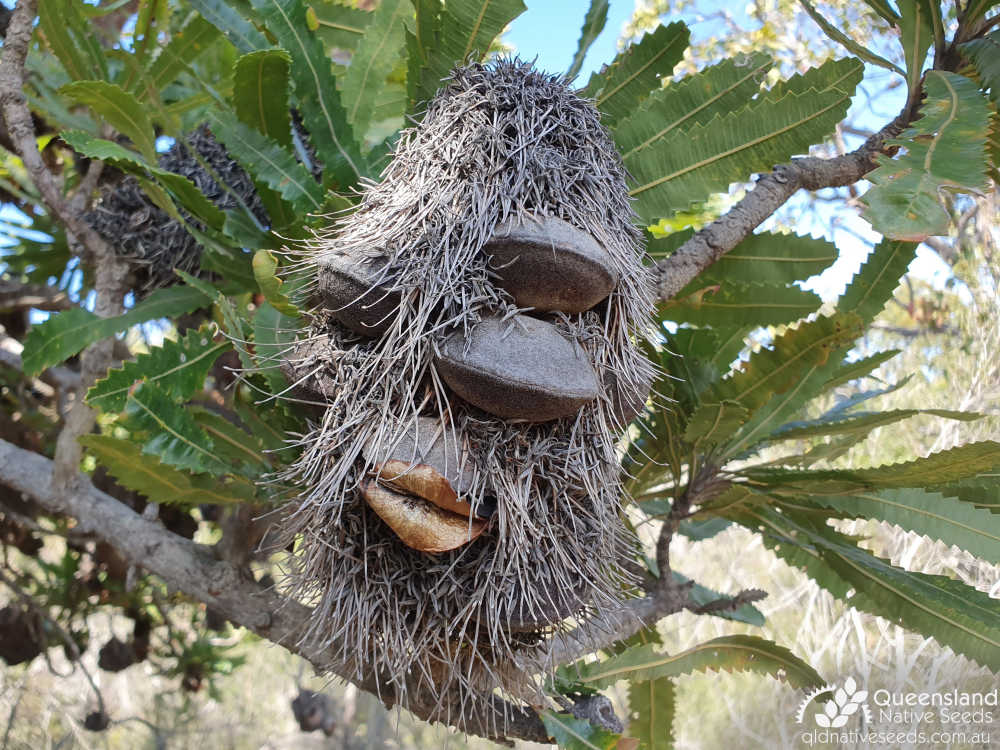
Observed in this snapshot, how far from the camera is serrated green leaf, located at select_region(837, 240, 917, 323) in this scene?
1276 millimetres

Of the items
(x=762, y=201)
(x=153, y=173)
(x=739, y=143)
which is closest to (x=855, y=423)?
(x=762, y=201)

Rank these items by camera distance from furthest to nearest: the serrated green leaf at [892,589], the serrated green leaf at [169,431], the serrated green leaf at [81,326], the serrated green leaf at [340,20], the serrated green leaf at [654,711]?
the serrated green leaf at [340,20] < the serrated green leaf at [654,711] < the serrated green leaf at [81,326] < the serrated green leaf at [892,589] < the serrated green leaf at [169,431]

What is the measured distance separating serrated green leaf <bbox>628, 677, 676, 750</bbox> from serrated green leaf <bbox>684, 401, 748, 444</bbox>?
57 centimetres

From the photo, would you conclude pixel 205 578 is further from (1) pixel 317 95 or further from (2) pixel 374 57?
(2) pixel 374 57

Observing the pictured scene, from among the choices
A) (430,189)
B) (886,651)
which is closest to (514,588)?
(430,189)

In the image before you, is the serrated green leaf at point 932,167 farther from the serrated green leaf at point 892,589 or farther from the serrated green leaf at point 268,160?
the serrated green leaf at point 268,160

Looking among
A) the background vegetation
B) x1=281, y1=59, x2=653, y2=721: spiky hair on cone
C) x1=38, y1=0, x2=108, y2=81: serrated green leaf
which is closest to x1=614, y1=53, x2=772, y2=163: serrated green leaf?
the background vegetation

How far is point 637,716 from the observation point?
60.7 inches

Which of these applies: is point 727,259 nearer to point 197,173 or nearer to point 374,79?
point 374,79

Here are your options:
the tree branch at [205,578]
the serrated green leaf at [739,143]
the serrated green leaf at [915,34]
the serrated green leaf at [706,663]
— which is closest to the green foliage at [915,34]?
the serrated green leaf at [915,34]

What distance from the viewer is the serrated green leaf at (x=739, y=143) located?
1121 mm

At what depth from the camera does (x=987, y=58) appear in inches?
47.1

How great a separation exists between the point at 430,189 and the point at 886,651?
297cm

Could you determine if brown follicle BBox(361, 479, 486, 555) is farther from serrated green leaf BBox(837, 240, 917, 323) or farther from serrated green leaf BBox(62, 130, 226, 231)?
serrated green leaf BBox(837, 240, 917, 323)
